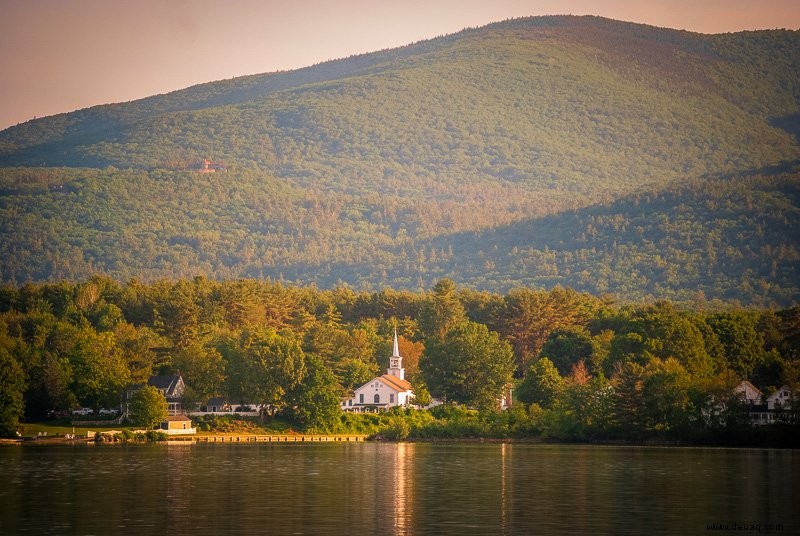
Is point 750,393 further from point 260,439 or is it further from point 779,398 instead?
point 260,439

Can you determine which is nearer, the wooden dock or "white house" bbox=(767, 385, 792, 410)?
"white house" bbox=(767, 385, 792, 410)

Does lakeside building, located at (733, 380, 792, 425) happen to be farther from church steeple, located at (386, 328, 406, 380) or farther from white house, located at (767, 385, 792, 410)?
church steeple, located at (386, 328, 406, 380)

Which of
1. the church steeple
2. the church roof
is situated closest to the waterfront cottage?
the church roof

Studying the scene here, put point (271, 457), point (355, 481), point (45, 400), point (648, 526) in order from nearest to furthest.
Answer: point (648, 526), point (355, 481), point (271, 457), point (45, 400)

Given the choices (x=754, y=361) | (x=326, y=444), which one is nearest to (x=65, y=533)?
(x=326, y=444)

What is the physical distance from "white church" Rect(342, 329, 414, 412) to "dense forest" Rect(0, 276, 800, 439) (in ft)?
7.44

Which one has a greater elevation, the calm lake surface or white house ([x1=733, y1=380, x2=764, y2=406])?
white house ([x1=733, y1=380, x2=764, y2=406])

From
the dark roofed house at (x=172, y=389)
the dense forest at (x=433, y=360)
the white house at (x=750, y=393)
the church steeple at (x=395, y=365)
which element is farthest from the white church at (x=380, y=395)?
the white house at (x=750, y=393)

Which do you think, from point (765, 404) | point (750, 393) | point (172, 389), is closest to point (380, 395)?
point (172, 389)

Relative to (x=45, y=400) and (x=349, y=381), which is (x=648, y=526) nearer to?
(x=45, y=400)

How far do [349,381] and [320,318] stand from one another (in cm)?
3303

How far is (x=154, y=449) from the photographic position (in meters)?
102

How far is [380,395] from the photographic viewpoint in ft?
462

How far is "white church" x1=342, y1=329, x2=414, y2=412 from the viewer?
140 metres
